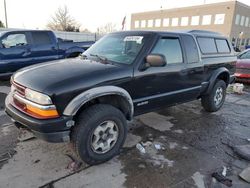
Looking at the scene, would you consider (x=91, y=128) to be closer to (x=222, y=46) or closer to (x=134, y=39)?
(x=134, y=39)

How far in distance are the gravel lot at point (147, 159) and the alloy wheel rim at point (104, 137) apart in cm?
23

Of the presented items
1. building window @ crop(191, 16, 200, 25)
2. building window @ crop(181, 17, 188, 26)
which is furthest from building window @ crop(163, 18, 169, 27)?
building window @ crop(191, 16, 200, 25)

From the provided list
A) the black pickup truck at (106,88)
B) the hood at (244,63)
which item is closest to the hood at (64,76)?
the black pickup truck at (106,88)

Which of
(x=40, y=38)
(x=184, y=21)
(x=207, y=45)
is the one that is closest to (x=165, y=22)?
(x=184, y=21)

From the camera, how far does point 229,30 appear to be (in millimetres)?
40375

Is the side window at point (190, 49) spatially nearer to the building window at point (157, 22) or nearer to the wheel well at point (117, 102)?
the wheel well at point (117, 102)

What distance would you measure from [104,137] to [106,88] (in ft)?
2.31

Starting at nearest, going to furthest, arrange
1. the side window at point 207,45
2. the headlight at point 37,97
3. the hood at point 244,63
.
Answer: the headlight at point 37,97, the side window at point 207,45, the hood at point 244,63

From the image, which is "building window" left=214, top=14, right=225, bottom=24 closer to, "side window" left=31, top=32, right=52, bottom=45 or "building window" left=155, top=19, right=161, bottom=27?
"building window" left=155, top=19, right=161, bottom=27

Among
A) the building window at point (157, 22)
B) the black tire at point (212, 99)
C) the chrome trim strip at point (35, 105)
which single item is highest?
the building window at point (157, 22)

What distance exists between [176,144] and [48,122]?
2173 mm

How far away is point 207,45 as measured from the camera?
16.3 feet

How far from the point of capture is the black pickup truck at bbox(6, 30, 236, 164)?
8.71ft

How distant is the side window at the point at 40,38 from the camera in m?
7.83
